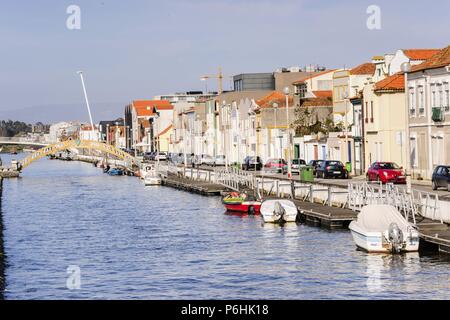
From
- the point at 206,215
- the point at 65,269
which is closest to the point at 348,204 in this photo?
the point at 206,215

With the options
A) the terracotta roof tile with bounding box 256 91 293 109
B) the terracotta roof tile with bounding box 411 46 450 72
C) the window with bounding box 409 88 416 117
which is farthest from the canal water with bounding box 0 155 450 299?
the terracotta roof tile with bounding box 256 91 293 109

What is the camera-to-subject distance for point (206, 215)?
75.8m

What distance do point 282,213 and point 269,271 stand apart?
20.5 meters

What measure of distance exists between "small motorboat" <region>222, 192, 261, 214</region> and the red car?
8666 millimetres

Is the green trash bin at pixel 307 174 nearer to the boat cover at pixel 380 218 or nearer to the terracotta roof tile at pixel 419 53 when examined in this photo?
the terracotta roof tile at pixel 419 53

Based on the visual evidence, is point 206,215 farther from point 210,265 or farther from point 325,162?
point 210,265

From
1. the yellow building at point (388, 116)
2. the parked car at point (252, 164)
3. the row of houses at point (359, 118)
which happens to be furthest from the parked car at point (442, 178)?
the parked car at point (252, 164)

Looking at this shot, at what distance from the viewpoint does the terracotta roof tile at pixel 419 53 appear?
289 ft

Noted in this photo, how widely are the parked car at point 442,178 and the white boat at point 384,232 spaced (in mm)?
15902

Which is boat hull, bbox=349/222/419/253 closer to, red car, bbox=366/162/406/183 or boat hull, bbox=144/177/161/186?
red car, bbox=366/162/406/183

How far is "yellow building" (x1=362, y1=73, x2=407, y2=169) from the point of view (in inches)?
3410

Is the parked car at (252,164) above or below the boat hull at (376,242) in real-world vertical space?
above

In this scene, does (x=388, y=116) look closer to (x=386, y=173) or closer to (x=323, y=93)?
(x=386, y=173)
